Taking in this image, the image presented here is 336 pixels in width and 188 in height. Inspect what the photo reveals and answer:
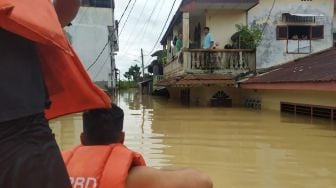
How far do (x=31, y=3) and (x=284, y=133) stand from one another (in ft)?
28.0

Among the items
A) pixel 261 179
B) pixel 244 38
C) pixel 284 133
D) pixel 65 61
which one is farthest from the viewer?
pixel 244 38

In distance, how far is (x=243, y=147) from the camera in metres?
7.67

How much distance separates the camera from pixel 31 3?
1.37 m

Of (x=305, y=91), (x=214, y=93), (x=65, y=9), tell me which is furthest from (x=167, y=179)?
(x=214, y=93)

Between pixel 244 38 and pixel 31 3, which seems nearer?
pixel 31 3

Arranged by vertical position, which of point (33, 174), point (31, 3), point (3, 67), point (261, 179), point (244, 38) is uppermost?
point (244, 38)

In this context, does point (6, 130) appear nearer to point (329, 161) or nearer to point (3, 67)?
point (3, 67)

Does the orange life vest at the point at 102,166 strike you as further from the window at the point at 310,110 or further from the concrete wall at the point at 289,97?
the window at the point at 310,110

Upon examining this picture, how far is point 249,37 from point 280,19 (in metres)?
1.97

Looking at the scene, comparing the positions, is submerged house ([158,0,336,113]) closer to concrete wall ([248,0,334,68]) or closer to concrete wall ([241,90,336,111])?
concrete wall ([248,0,334,68])

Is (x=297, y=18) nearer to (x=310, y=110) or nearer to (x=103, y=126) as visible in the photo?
(x=310, y=110)

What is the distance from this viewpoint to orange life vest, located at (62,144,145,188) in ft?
4.75

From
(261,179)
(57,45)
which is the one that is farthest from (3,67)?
(261,179)

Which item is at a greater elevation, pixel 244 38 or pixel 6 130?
pixel 244 38
